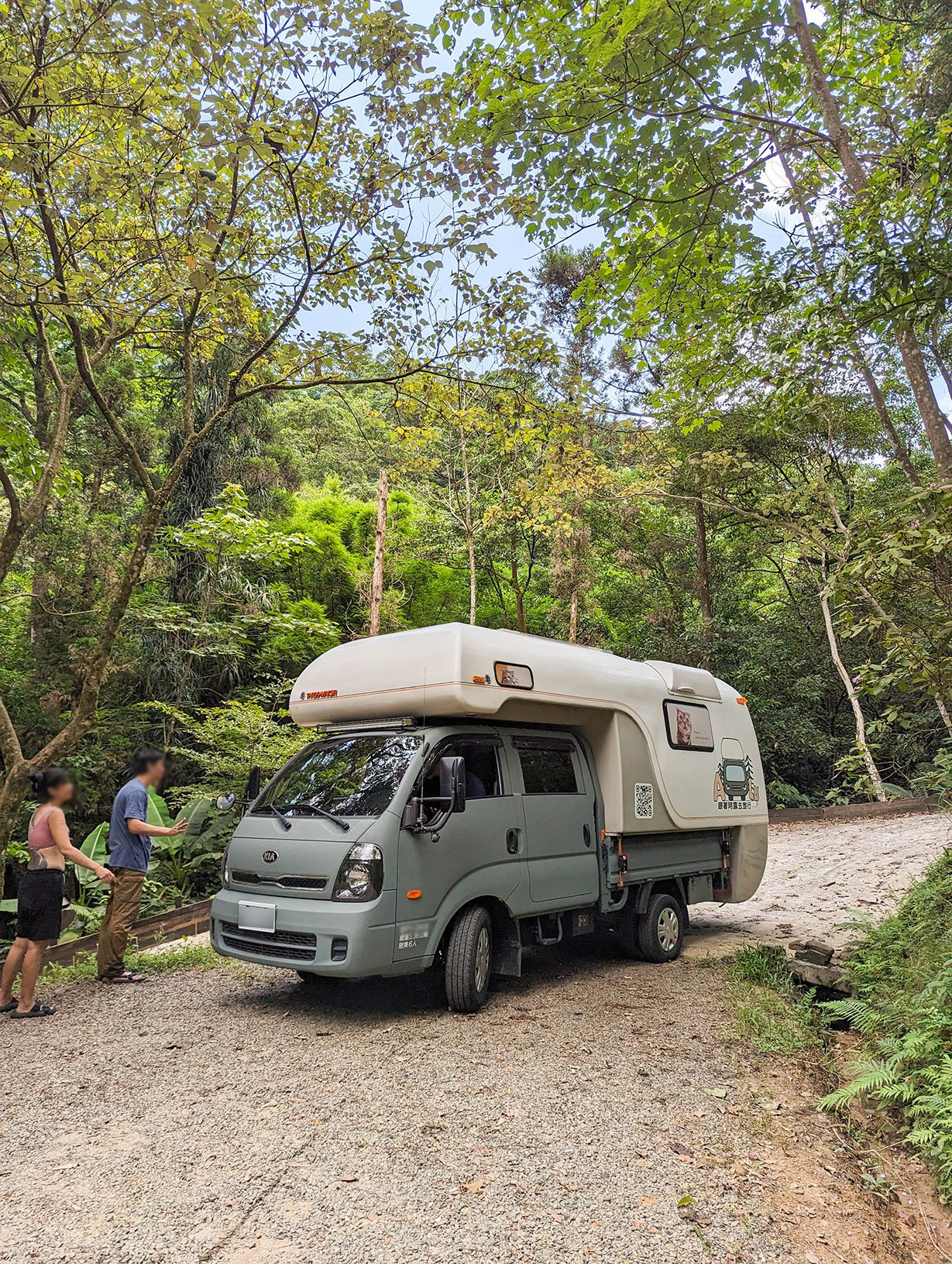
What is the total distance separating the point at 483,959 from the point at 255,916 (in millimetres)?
1724

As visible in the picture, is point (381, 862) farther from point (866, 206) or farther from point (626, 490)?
point (626, 490)

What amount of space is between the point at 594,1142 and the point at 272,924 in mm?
2600

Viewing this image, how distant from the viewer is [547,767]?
6.64 metres

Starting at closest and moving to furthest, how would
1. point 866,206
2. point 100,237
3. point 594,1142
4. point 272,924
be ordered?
point 594,1142, point 866,206, point 272,924, point 100,237

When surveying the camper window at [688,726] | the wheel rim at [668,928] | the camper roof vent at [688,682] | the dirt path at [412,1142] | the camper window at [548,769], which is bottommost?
the dirt path at [412,1142]

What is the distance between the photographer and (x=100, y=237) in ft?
24.1

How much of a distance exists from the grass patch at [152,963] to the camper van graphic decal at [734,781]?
5.32 metres

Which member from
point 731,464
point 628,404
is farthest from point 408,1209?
point 628,404

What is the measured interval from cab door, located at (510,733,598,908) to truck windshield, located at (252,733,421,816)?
44.9 inches

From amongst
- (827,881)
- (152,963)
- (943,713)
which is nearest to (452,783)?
(152,963)

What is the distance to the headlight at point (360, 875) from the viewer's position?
5062 mm

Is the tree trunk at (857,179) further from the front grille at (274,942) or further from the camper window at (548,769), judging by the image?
the front grille at (274,942)

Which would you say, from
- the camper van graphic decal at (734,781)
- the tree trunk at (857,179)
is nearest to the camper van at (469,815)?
the camper van graphic decal at (734,781)

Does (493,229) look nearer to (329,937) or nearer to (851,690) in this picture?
(329,937)
